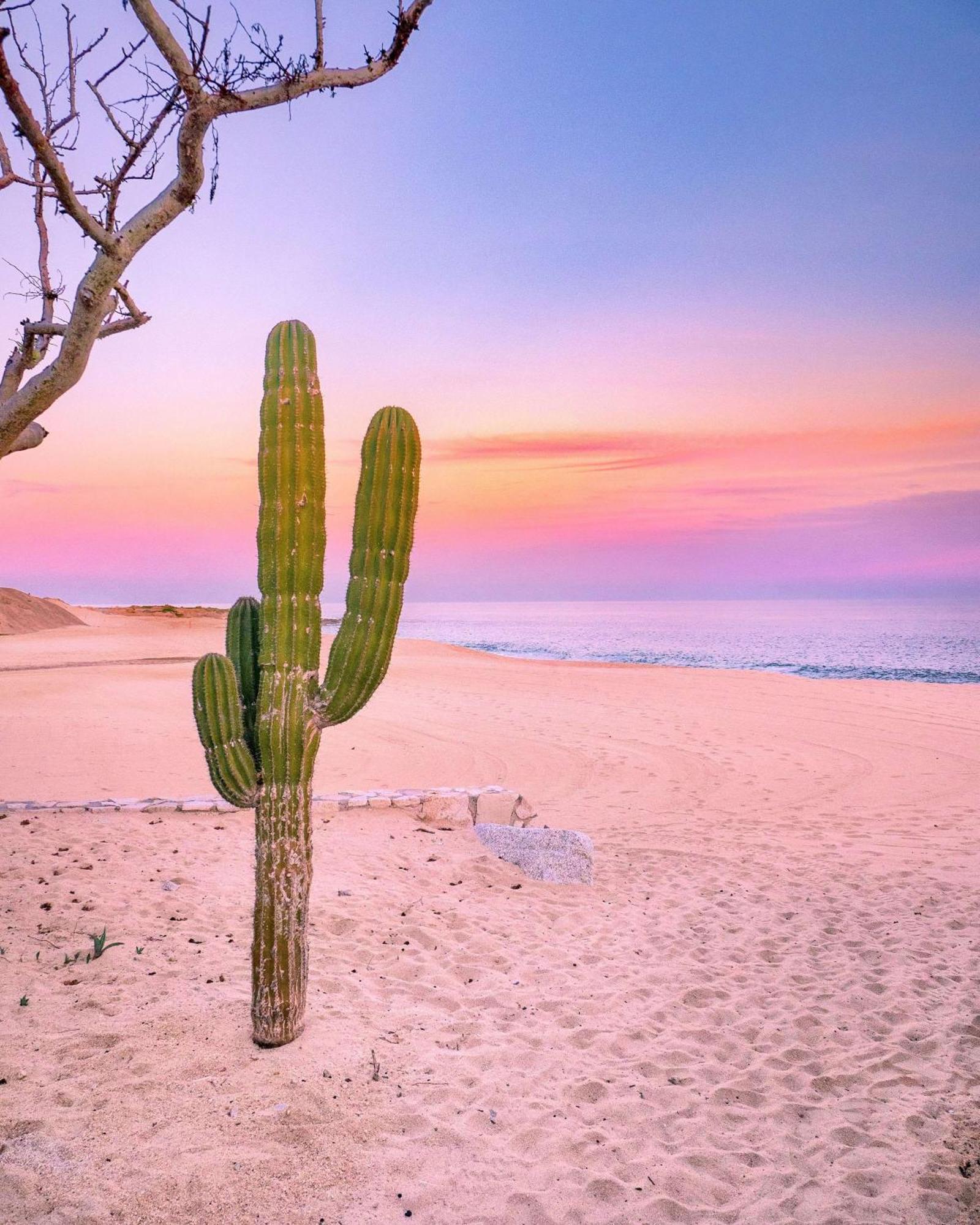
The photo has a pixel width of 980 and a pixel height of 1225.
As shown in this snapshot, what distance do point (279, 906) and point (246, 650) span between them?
153 cm

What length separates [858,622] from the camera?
294 feet

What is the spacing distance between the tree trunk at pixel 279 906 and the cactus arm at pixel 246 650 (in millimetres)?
551

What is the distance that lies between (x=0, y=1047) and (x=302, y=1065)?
160 cm

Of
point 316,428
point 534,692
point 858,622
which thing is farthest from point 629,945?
point 858,622

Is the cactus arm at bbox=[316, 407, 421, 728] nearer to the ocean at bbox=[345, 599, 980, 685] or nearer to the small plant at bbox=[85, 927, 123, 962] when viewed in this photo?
the small plant at bbox=[85, 927, 123, 962]

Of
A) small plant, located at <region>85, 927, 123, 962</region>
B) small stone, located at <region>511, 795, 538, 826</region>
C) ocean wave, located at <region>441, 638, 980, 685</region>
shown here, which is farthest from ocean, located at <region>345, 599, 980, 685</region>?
small plant, located at <region>85, 927, 123, 962</region>

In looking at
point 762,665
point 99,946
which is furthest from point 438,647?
point 99,946

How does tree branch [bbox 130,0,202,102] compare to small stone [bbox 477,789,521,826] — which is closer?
tree branch [bbox 130,0,202,102]

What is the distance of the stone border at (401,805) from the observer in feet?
26.8

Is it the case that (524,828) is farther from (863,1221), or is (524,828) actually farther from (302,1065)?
(863,1221)

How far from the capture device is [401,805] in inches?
343

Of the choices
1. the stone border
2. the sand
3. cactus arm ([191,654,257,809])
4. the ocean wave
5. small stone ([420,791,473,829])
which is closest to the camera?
the sand

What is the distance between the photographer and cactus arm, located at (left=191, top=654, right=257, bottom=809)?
4.18 metres

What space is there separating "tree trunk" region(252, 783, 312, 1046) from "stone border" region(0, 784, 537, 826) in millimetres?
4259
